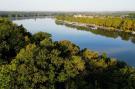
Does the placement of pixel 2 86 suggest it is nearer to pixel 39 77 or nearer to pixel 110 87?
pixel 39 77

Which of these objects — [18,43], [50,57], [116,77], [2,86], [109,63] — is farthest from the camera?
[18,43]

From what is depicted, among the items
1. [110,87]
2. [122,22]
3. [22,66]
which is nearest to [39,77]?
[22,66]

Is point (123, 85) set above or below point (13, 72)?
below

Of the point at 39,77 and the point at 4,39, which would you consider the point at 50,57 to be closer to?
the point at 39,77

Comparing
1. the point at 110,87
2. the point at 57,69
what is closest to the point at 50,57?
the point at 57,69

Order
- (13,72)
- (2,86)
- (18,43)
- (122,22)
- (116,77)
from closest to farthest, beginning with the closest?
(2,86) → (13,72) → (116,77) → (18,43) → (122,22)

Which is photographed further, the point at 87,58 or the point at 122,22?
the point at 122,22
